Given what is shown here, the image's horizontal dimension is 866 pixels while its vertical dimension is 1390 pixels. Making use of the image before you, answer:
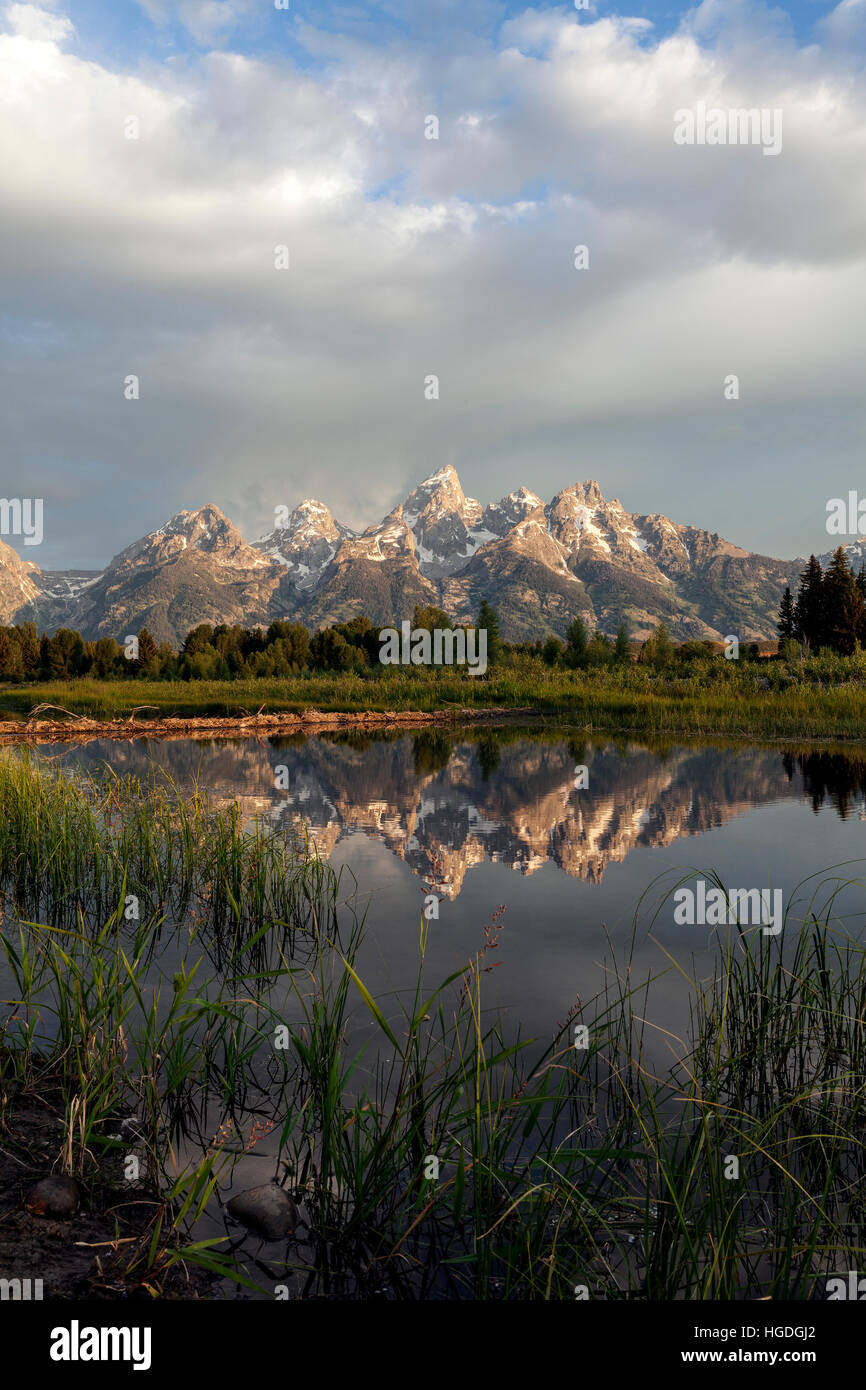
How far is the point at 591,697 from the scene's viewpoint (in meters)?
43.6

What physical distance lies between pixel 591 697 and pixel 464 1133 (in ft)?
131

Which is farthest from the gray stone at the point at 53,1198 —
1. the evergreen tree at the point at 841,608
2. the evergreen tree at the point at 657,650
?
the evergreen tree at the point at 841,608

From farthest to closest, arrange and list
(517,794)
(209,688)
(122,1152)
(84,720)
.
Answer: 1. (209,688)
2. (84,720)
3. (517,794)
4. (122,1152)

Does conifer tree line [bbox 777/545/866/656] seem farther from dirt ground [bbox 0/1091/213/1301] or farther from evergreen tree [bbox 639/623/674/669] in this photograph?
dirt ground [bbox 0/1091/213/1301]

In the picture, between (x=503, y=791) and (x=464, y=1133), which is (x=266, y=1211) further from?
(x=503, y=791)

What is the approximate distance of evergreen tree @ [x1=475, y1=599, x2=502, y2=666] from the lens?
63422mm

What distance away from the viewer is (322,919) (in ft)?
29.8

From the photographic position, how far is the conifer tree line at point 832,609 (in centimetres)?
7662

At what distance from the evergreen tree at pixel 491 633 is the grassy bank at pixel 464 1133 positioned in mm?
52939

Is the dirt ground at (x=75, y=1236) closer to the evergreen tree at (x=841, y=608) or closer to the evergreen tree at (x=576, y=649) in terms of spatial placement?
the evergreen tree at (x=576, y=649)
